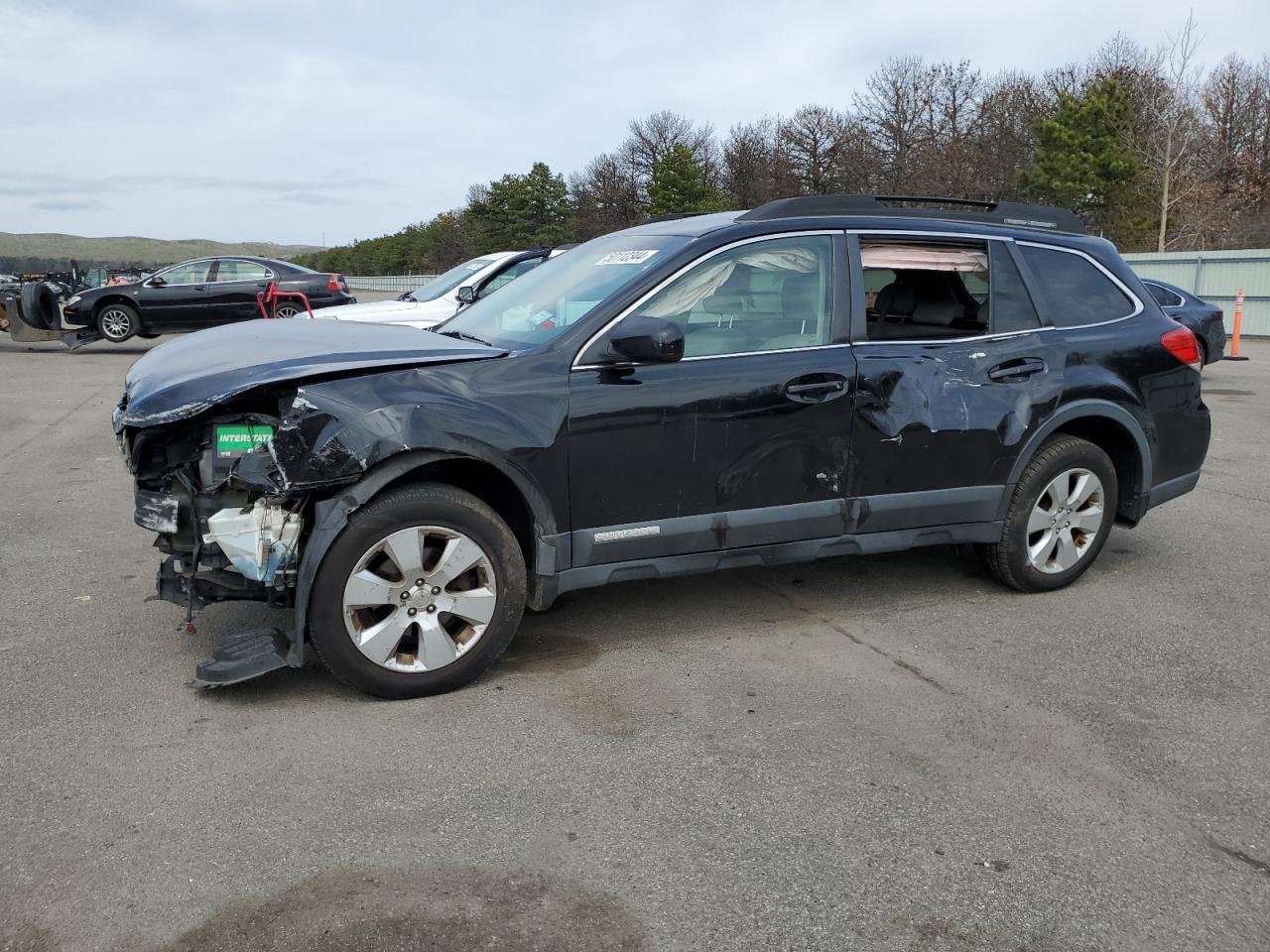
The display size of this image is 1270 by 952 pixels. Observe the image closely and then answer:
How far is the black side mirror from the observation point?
3.95 m

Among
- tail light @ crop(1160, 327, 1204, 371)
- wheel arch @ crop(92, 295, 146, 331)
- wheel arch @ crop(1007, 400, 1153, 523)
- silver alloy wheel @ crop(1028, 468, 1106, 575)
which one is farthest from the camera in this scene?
wheel arch @ crop(92, 295, 146, 331)

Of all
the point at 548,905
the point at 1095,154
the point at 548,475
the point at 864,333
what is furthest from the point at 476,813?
the point at 1095,154

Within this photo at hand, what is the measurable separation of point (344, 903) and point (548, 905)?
0.53m

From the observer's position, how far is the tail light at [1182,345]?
529 centimetres

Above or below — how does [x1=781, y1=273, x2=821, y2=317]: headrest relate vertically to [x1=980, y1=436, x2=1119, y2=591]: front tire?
above

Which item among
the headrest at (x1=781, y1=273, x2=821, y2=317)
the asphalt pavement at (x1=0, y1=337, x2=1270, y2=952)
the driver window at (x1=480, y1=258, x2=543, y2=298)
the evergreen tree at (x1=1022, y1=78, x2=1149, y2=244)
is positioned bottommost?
the asphalt pavement at (x1=0, y1=337, x2=1270, y2=952)

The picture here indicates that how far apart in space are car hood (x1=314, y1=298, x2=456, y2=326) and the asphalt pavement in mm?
5593

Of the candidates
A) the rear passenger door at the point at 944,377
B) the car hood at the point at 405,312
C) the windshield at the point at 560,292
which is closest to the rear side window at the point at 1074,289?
the rear passenger door at the point at 944,377

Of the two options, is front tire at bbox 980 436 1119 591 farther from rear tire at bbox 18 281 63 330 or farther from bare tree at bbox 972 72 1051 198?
bare tree at bbox 972 72 1051 198

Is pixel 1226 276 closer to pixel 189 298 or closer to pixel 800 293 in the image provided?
pixel 189 298

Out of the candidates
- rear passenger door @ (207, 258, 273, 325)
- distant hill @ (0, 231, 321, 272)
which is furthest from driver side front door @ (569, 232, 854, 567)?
distant hill @ (0, 231, 321, 272)

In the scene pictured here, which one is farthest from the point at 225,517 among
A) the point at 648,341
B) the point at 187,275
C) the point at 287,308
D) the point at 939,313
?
the point at 187,275

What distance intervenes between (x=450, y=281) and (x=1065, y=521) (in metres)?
8.69

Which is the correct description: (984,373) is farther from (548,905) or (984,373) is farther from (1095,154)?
(1095,154)
